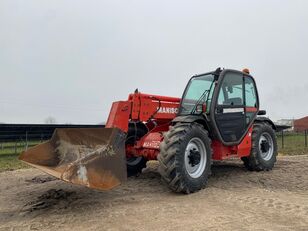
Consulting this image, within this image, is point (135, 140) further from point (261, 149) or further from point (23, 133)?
point (23, 133)

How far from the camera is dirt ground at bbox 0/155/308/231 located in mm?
5461

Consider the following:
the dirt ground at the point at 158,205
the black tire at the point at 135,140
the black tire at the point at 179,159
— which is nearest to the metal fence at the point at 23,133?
the dirt ground at the point at 158,205

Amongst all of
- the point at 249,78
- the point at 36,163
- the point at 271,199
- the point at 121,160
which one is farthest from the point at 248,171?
the point at 36,163

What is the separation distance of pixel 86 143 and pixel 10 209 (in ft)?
5.44

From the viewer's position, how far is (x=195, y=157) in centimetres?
748

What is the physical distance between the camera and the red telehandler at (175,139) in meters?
6.46

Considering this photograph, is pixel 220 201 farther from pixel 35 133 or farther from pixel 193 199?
pixel 35 133

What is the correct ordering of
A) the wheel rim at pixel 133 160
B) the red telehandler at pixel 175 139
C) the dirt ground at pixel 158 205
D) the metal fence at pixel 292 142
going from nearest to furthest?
the dirt ground at pixel 158 205, the red telehandler at pixel 175 139, the wheel rim at pixel 133 160, the metal fence at pixel 292 142

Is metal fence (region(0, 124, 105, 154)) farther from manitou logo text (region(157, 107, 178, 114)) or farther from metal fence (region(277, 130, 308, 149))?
metal fence (region(277, 130, 308, 149))

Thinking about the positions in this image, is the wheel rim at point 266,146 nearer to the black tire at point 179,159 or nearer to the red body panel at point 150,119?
the red body panel at point 150,119

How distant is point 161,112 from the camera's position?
27.8 ft

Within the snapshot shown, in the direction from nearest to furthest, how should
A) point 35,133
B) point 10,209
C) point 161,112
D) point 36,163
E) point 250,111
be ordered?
1. point 10,209
2. point 36,163
3. point 161,112
4. point 250,111
5. point 35,133

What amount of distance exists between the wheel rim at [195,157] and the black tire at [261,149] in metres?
2.08

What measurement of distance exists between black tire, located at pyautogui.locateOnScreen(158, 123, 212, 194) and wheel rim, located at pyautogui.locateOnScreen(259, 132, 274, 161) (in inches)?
111
